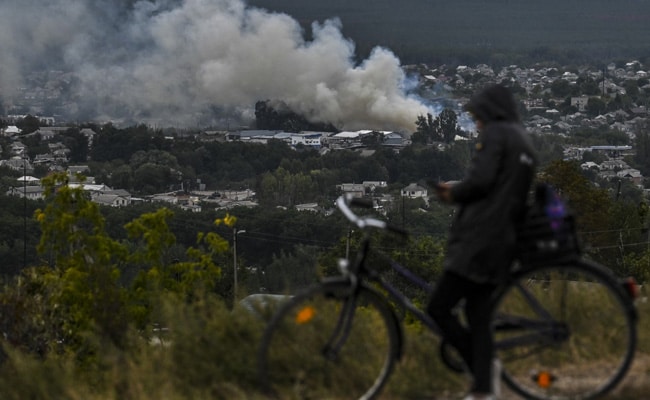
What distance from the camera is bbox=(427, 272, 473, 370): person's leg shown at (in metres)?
4.55

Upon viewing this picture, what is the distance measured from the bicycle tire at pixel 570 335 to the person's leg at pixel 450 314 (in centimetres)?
15

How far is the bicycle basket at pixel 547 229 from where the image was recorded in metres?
4.54

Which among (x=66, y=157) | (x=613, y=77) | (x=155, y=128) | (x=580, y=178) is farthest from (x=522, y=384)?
(x=613, y=77)

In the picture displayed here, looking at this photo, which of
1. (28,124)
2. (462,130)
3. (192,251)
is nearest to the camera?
(192,251)

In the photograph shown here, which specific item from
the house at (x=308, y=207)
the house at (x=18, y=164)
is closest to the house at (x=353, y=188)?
the house at (x=308, y=207)

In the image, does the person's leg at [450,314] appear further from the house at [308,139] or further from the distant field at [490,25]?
the distant field at [490,25]

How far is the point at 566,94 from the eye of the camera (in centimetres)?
10288

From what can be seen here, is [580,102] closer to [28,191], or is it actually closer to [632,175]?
[632,175]

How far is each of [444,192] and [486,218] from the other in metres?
0.19

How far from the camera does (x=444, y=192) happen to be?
14.8 ft

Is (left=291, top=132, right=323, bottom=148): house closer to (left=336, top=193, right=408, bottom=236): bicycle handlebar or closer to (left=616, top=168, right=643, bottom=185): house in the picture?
(left=616, top=168, right=643, bottom=185): house

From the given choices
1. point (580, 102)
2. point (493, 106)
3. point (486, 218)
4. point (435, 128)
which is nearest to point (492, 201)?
point (486, 218)

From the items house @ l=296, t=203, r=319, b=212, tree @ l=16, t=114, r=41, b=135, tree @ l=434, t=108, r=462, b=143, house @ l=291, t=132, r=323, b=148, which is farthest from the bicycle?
tree @ l=16, t=114, r=41, b=135

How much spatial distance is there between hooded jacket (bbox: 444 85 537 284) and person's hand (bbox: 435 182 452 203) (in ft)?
0.12
